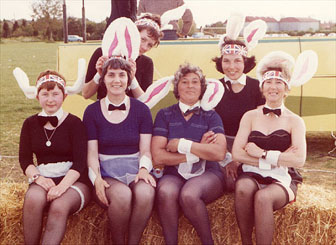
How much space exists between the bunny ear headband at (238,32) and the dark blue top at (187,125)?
530 mm

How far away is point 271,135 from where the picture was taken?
275 centimetres

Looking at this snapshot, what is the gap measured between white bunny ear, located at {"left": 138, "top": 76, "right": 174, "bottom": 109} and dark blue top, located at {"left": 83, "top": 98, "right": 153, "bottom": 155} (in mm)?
258

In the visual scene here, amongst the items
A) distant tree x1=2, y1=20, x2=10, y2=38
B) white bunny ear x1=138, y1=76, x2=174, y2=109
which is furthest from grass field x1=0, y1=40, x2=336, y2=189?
Result: distant tree x1=2, y1=20, x2=10, y2=38

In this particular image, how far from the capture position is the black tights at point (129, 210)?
8.47 ft

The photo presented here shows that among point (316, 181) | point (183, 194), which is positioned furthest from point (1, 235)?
point (316, 181)

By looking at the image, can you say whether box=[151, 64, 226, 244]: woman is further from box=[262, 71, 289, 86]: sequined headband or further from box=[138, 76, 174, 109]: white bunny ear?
box=[262, 71, 289, 86]: sequined headband

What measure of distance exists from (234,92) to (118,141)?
933 millimetres

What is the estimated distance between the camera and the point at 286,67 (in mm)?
2824

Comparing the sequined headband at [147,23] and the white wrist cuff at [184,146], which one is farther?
the sequined headband at [147,23]

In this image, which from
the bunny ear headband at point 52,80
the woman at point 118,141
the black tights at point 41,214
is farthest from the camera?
the bunny ear headband at point 52,80

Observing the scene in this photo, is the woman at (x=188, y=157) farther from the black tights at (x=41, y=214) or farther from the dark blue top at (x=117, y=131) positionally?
the black tights at (x=41, y=214)

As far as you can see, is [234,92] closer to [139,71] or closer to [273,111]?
[273,111]

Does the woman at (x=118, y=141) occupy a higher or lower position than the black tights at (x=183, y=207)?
higher

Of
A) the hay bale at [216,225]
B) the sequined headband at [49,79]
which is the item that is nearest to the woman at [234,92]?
the hay bale at [216,225]
